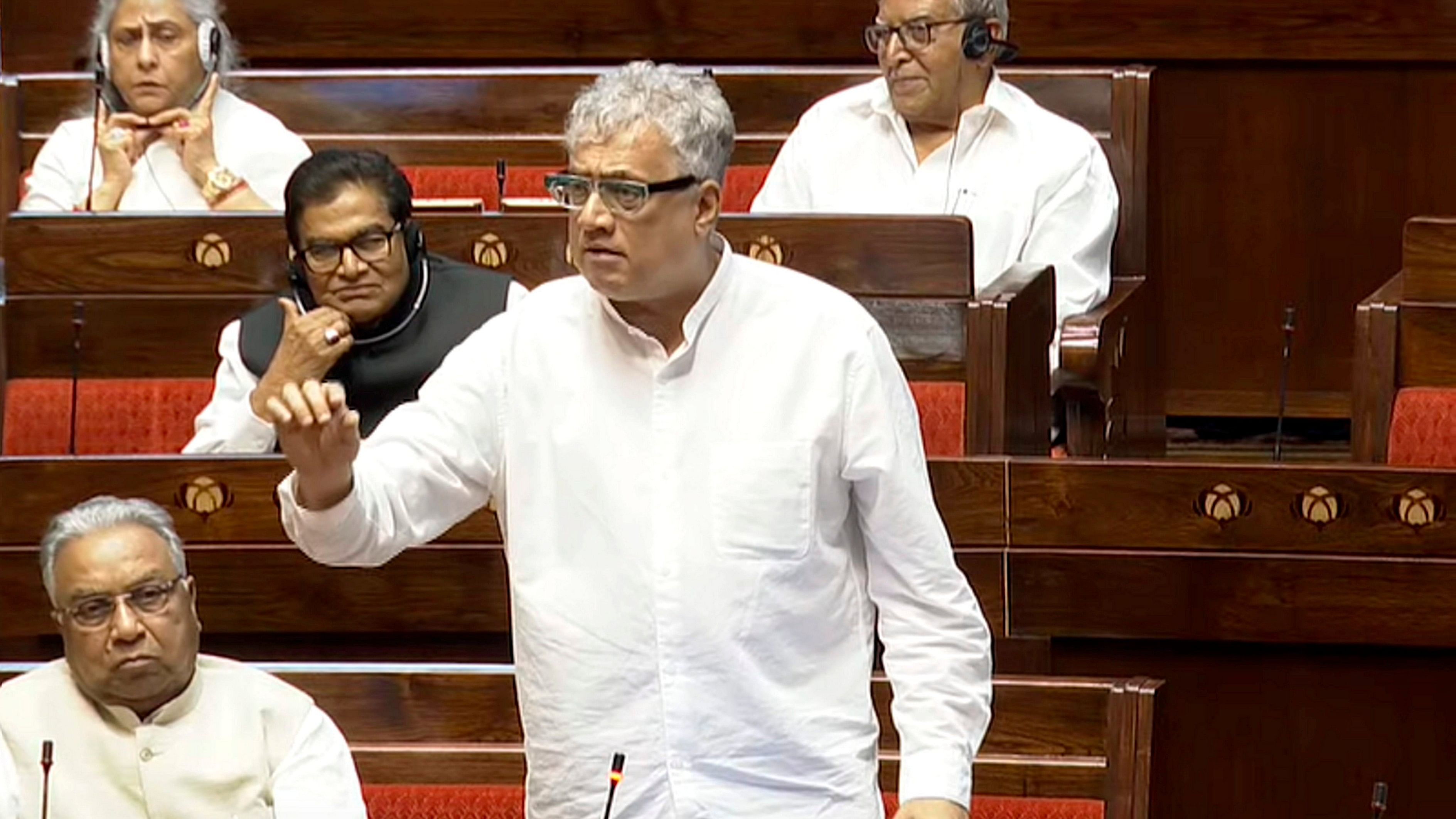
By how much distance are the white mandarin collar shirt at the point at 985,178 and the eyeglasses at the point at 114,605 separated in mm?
1031

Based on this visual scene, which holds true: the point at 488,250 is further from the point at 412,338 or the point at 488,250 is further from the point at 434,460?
the point at 434,460

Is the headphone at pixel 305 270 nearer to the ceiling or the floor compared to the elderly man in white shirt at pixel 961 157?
nearer to the floor

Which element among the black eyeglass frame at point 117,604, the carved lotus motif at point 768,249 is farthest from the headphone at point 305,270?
the black eyeglass frame at point 117,604

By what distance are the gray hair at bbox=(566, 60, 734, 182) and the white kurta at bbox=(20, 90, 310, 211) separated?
1.21 metres

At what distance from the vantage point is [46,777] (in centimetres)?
167

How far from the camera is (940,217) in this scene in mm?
2252

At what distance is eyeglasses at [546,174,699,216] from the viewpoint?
53.9 inches

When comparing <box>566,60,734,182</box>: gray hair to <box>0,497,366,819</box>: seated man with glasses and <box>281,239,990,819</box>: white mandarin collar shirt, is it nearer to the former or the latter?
<box>281,239,990,819</box>: white mandarin collar shirt

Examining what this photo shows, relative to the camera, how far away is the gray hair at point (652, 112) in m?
1.38

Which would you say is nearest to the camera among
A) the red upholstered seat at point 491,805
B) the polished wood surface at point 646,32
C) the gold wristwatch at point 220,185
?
the red upholstered seat at point 491,805

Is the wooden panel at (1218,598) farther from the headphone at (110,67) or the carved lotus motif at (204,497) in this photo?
the headphone at (110,67)

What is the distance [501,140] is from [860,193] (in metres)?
0.37

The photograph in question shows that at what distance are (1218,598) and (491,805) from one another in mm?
597

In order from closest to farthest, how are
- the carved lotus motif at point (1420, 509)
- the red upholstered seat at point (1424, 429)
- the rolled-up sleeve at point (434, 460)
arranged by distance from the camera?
the rolled-up sleeve at point (434, 460) → the carved lotus motif at point (1420, 509) → the red upholstered seat at point (1424, 429)
